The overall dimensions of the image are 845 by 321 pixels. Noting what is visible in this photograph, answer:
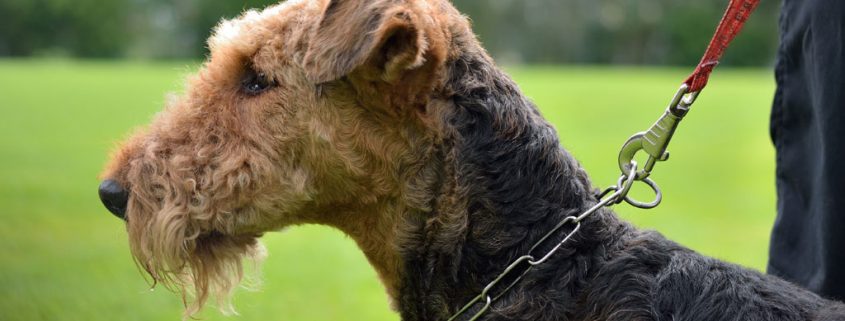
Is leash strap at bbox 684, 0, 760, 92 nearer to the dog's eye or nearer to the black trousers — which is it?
the black trousers

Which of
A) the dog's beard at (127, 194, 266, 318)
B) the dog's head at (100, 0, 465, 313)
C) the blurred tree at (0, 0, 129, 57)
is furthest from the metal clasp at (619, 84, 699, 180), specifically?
the blurred tree at (0, 0, 129, 57)

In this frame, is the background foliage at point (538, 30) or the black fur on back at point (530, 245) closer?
the black fur on back at point (530, 245)

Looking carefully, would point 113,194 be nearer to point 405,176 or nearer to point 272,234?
point 405,176

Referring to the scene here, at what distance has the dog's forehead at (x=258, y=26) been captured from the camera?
3.19 metres

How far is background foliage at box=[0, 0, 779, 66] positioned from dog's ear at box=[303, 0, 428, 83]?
4848 cm

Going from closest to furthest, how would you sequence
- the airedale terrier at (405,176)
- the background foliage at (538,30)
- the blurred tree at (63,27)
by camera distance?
the airedale terrier at (405,176) < the blurred tree at (63,27) < the background foliage at (538,30)

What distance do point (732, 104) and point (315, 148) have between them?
21.5 meters

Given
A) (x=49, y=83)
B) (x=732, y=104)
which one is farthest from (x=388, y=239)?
(x=49, y=83)

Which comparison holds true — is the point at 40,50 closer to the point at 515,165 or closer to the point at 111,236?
the point at 111,236

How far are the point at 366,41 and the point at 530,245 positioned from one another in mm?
907

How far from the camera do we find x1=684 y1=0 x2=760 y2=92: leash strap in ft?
10.2

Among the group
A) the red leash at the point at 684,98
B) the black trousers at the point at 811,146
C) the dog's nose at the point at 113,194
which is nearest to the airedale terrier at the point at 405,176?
the dog's nose at the point at 113,194

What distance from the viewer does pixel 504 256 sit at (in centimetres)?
303

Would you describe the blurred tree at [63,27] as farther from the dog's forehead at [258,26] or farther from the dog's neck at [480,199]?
the dog's neck at [480,199]
